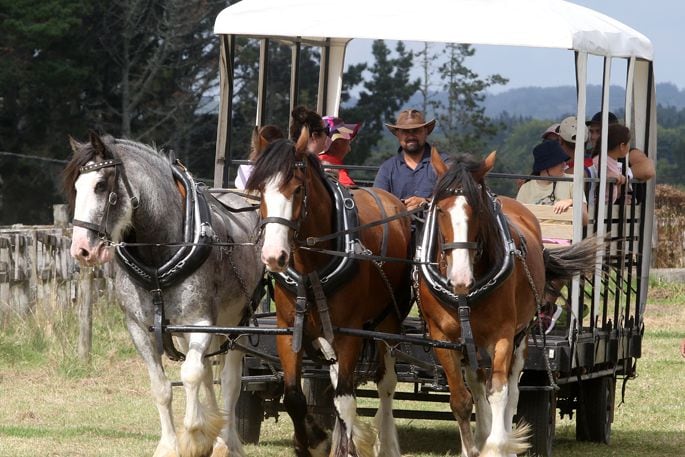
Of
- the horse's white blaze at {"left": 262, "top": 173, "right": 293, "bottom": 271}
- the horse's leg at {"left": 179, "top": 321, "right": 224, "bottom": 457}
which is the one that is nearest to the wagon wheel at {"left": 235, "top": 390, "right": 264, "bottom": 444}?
the horse's leg at {"left": 179, "top": 321, "right": 224, "bottom": 457}

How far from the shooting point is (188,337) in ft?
24.7

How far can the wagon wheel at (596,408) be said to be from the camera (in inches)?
370

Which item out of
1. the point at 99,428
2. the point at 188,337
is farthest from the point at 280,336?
the point at 99,428

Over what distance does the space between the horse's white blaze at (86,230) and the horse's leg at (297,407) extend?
104cm

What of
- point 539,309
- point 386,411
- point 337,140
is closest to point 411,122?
point 337,140

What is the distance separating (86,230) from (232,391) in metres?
1.73

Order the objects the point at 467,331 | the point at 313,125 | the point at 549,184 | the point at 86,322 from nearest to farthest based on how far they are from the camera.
Answer: the point at 467,331, the point at 313,125, the point at 549,184, the point at 86,322

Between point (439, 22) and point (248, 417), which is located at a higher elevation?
point (439, 22)

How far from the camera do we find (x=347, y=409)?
712 cm

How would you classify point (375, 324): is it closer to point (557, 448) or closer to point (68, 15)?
point (557, 448)

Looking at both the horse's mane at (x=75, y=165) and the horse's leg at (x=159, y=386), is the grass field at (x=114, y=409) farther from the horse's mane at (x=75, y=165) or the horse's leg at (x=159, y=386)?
the horse's mane at (x=75, y=165)

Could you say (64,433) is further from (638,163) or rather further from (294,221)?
(638,163)

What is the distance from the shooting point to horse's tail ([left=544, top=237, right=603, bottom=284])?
8.06 metres

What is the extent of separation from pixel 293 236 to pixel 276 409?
260 centimetres
